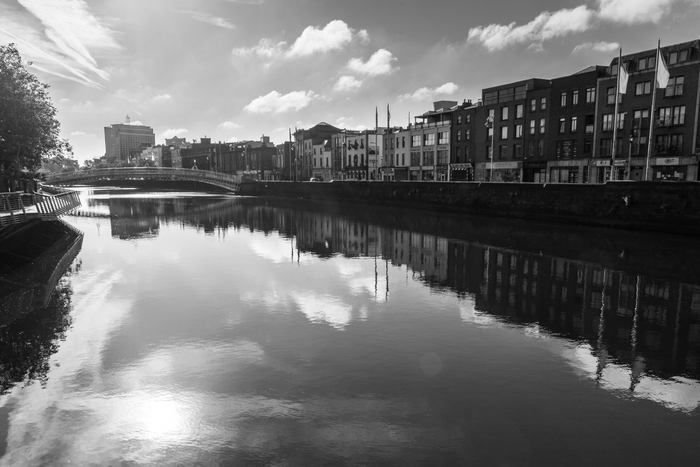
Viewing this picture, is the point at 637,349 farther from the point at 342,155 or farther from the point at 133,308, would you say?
the point at 342,155

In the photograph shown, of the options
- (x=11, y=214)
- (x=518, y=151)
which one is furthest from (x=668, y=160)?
(x=11, y=214)

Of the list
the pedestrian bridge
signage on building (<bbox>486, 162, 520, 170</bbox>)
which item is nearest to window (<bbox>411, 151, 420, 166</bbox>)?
signage on building (<bbox>486, 162, 520, 170</bbox>)

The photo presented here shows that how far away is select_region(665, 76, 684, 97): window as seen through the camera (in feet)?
175

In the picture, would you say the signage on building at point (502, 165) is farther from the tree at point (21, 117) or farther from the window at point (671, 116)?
the tree at point (21, 117)

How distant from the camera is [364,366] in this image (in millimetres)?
12266

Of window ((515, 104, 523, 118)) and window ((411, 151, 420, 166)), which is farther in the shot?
window ((411, 151, 420, 166))

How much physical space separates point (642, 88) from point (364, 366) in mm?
58420

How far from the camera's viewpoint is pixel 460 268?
2523 cm

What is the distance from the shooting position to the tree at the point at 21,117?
113ft

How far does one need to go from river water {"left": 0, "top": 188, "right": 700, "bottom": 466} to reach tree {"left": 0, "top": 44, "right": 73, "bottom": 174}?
1568cm

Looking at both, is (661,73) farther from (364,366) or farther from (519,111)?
(364,366)

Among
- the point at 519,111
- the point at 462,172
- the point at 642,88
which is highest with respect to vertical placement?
the point at 642,88

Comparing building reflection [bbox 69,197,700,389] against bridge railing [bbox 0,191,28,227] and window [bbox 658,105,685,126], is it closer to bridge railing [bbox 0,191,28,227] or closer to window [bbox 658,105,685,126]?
bridge railing [bbox 0,191,28,227]

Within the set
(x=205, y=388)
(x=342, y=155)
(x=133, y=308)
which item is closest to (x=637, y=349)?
(x=205, y=388)
